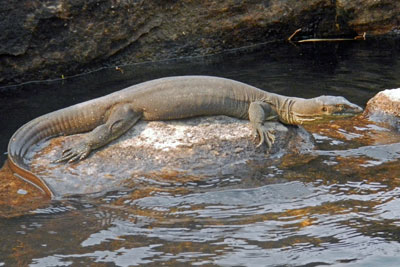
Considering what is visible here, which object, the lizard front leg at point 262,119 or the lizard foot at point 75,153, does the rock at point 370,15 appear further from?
the lizard foot at point 75,153

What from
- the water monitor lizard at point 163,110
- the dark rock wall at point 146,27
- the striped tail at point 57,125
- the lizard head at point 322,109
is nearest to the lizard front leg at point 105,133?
the water monitor lizard at point 163,110

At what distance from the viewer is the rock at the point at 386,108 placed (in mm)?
9008

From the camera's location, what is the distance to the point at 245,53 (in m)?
13.8

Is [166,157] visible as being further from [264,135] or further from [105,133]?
[264,135]

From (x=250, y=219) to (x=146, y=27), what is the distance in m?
7.29

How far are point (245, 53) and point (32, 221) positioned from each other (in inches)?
319

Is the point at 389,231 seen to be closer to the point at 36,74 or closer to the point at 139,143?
the point at 139,143

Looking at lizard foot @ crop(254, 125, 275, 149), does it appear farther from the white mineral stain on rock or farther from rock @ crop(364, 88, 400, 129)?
the white mineral stain on rock

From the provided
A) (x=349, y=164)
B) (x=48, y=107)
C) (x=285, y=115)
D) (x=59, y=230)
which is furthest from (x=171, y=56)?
(x=59, y=230)

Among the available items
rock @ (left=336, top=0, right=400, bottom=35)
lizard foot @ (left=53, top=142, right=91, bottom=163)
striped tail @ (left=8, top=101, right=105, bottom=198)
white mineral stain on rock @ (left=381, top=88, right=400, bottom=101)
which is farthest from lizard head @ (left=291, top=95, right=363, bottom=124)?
rock @ (left=336, top=0, right=400, bottom=35)

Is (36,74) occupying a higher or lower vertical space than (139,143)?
higher

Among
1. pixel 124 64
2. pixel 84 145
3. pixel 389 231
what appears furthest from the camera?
pixel 124 64

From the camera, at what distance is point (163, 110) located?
7.82 m

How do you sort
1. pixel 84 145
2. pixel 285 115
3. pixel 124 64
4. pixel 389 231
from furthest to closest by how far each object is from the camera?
1. pixel 124 64
2. pixel 285 115
3. pixel 84 145
4. pixel 389 231
